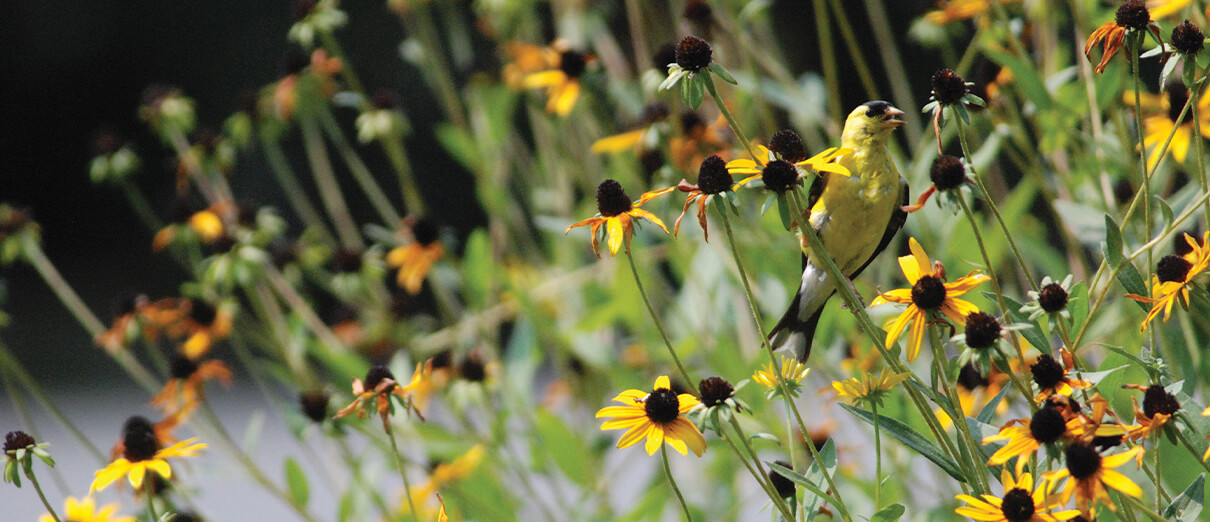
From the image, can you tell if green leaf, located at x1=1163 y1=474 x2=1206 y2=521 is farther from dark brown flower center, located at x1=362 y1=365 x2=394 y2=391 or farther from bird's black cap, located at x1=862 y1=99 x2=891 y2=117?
dark brown flower center, located at x1=362 y1=365 x2=394 y2=391

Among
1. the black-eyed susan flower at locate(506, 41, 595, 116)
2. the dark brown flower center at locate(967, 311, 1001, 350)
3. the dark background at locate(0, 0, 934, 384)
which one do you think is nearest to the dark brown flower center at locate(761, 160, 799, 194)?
the dark brown flower center at locate(967, 311, 1001, 350)

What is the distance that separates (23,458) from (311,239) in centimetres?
99

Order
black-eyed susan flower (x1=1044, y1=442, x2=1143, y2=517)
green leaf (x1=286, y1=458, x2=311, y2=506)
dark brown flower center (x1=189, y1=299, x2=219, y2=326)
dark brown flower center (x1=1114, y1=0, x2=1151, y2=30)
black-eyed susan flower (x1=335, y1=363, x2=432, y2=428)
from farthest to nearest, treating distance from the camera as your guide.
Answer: dark brown flower center (x1=189, y1=299, x2=219, y2=326), green leaf (x1=286, y1=458, x2=311, y2=506), black-eyed susan flower (x1=335, y1=363, x2=432, y2=428), dark brown flower center (x1=1114, y1=0, x2=1151, y2=30), black-eyed susan flower (x1=1044, y1=442, x2=1143, y2=517)

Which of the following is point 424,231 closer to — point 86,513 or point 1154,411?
point 86,513

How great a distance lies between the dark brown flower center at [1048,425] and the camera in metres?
0.46

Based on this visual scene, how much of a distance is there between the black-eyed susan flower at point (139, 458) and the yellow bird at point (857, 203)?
1.29 feet

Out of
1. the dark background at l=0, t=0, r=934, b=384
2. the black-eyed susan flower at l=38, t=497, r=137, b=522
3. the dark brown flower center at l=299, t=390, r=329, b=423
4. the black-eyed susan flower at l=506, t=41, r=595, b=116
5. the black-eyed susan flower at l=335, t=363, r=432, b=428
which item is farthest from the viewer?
the dark background at l=0, t=0, r=934, b=384

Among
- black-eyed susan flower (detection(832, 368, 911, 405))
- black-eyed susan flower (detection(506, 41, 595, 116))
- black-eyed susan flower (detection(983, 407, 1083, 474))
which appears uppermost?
black-eyed susan flower (detection(506, 41, 595, 116))

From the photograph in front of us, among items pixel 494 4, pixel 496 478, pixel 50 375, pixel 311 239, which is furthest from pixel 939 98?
pixel 50 375

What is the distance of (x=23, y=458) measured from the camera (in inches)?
23.8

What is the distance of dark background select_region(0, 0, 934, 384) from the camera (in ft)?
8.44

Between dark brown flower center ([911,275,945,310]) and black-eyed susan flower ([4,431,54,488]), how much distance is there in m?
0.50

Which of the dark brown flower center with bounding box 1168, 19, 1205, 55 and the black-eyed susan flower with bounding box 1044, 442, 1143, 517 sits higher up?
the dark brown flower center with bounding box 1168, 19, 1205, 55

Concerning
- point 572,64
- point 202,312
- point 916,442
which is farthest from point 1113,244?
point 202,312
